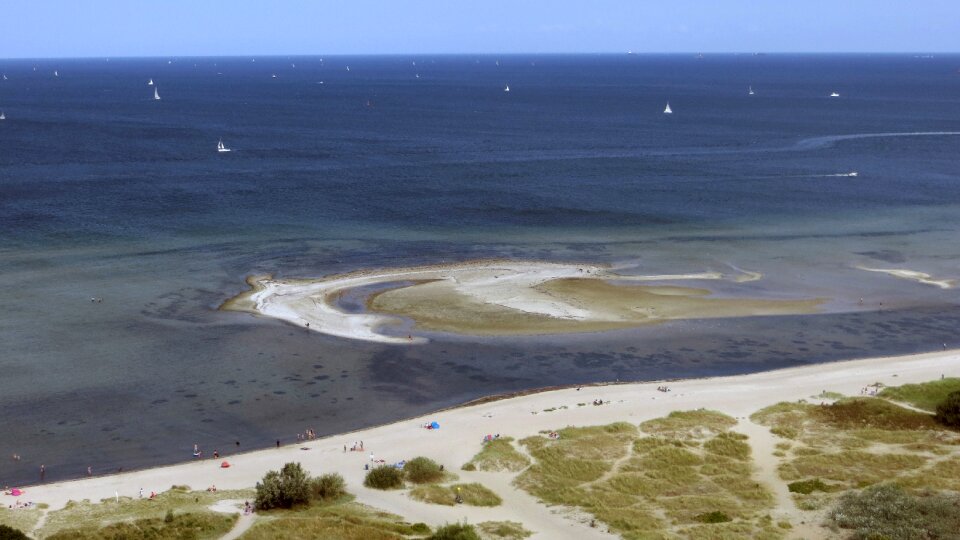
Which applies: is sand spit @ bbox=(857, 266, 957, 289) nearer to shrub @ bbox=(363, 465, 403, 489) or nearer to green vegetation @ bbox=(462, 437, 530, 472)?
green vegetation @ bbox=(462, 437, 530, 472)

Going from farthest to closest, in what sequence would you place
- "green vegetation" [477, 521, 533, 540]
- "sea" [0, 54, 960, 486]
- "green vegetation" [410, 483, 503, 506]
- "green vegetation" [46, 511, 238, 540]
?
"sea" [0, 54, 960, 486]
"green vegetation" [410, 483, 503, 506]
"green vegetation" [477, 521, 533, 540]
"green vegetation" [46, 511, 238, 540]

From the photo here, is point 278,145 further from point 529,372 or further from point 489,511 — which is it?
point 489,511

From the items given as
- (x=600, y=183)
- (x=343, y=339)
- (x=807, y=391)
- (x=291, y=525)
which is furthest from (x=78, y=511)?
(x=600, y=183)

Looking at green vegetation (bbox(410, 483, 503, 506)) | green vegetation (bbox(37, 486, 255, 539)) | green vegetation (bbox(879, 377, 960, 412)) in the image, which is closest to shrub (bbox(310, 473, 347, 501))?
green vegetation (bbox(37, 486, 255, 539))

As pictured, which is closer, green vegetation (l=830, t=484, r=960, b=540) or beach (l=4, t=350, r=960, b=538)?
green vegetation (l=830, t=484, r=960, b=540)

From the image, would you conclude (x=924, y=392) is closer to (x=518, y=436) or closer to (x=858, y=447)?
(x=858, y=447)

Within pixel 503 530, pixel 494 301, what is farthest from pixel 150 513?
pixel 494 301
